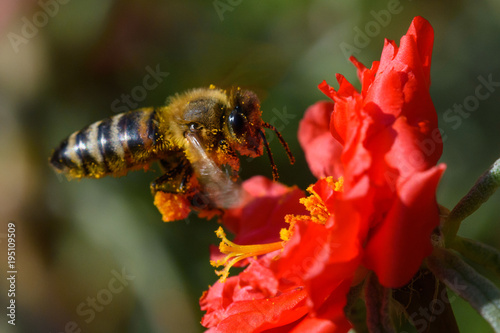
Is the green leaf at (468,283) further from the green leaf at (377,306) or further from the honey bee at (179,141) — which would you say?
the honey bee at (179,141)

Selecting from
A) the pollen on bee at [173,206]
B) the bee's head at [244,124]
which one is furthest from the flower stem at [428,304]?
the pollen on bee at [173,206]

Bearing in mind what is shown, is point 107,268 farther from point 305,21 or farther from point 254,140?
point 305,21
